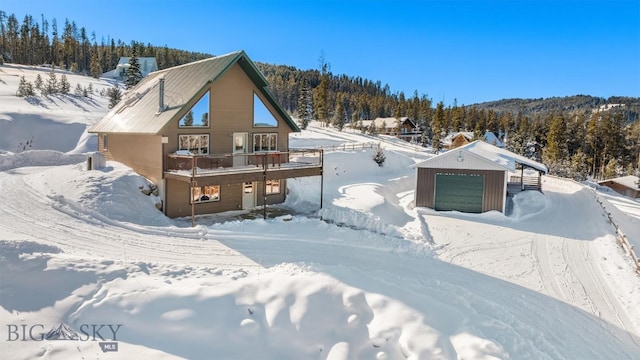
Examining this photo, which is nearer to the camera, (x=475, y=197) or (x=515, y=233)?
(x=515, y=233)

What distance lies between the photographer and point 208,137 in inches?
675

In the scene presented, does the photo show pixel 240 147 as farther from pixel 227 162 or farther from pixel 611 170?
pixel 611 170

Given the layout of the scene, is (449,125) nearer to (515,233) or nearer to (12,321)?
(515,233)

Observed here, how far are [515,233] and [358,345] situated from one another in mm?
13280

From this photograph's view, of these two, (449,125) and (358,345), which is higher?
(449,125)

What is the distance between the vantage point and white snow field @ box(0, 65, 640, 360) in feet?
24.0

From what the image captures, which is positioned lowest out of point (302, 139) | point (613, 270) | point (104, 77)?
point (613, 270)

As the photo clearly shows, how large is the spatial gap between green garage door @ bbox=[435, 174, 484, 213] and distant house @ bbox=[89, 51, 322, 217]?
26.4ft

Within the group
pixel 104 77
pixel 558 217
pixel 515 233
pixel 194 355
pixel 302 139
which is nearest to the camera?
pixel 194 355

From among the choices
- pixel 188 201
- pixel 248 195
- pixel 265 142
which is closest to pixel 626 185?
pixel 265 142

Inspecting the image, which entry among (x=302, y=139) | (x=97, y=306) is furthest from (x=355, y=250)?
(x=302, y=139)

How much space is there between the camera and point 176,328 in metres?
7.41

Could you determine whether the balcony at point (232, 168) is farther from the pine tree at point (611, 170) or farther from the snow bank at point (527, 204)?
the pine tree at point (611, 170)

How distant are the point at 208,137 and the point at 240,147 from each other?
5.30 feet
